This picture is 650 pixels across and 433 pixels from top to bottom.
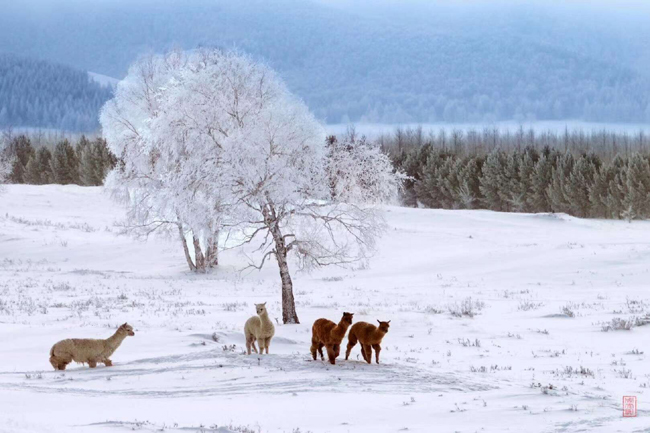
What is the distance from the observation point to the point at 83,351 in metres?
11.8

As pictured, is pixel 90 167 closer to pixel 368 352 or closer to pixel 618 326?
pixel 618 326

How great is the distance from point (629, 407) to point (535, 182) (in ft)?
242

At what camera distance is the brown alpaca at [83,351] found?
38.3 feet

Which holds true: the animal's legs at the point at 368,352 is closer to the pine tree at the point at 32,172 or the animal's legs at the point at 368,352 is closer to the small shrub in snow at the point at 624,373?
the small shrub in snow at the point at 624,373

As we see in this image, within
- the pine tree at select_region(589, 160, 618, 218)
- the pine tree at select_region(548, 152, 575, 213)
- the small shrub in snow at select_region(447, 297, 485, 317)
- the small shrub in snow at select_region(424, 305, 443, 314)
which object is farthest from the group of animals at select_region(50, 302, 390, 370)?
the pine tree at select_region(548, 152, 575, 213)

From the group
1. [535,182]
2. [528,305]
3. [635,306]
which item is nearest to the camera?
[635,306]

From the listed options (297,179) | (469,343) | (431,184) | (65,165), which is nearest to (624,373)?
(469,343)

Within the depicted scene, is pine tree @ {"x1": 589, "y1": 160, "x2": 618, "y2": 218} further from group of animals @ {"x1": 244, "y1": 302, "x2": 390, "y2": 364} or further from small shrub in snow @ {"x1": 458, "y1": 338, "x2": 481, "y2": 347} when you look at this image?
group of animals @ {"x1": 244, "y1": 302, "x2": 390, "y2": 364}

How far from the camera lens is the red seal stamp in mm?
8352

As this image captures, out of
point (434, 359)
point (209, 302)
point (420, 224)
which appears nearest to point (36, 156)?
point (420, 224)

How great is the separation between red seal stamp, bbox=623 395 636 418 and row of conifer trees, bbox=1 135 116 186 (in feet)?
296

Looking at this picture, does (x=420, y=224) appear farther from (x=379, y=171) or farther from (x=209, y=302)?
(x=379, y=171)

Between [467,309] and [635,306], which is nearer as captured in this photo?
[467,309]

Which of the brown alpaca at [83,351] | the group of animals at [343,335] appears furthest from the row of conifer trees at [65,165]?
the group of animals at [343,335]
